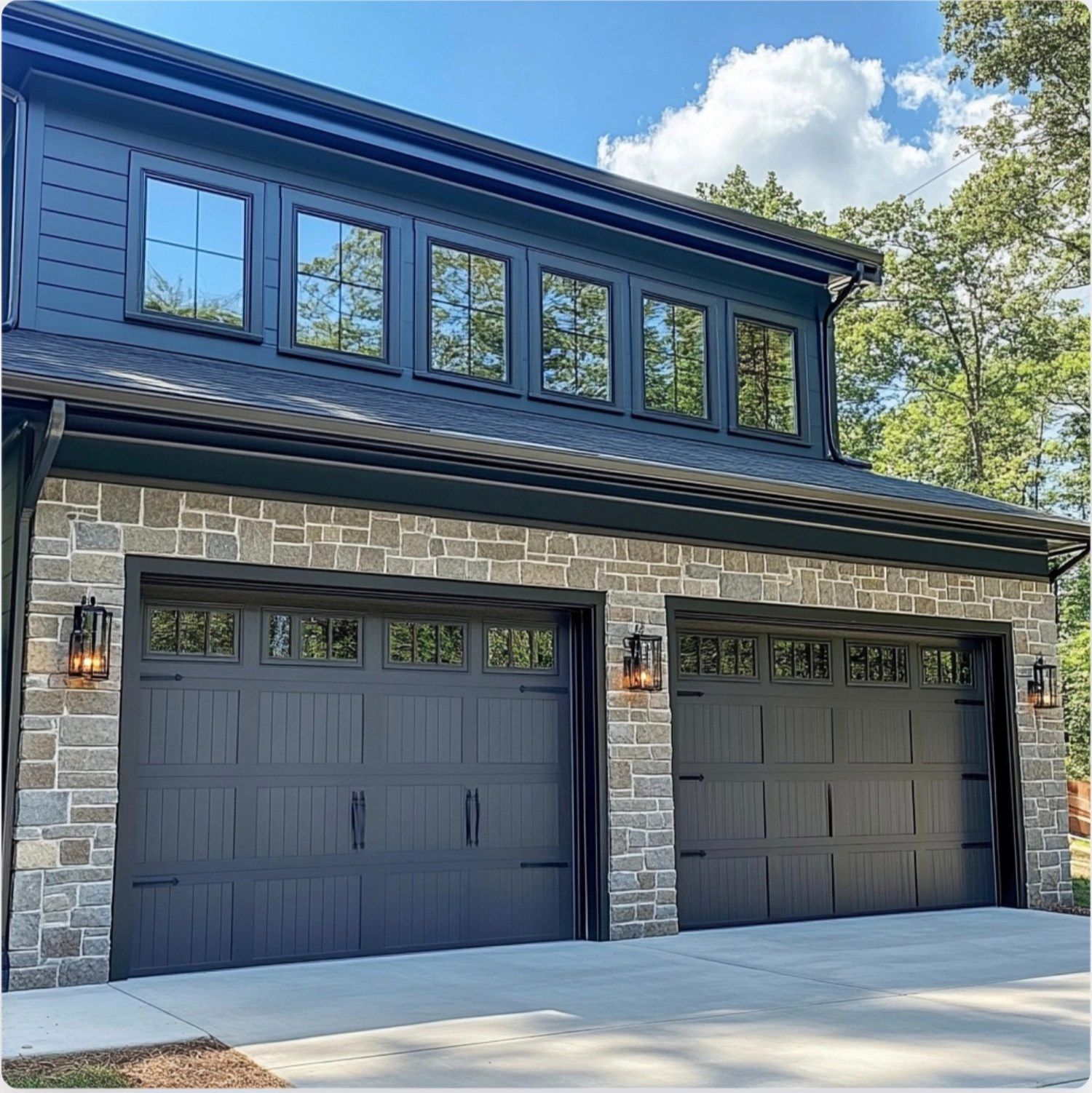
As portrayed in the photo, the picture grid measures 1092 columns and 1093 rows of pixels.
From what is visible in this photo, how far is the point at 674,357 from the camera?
10.8m

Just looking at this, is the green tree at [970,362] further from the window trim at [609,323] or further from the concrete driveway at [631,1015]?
the concrete driveway at [631,1015]

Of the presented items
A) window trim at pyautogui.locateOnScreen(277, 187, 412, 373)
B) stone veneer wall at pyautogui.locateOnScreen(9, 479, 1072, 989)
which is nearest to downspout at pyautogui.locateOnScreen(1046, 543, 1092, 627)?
stone veneer wall at pyautogui.locateOnScreen(9, 479, 1072, 989)

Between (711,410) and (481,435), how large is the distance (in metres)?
3.40

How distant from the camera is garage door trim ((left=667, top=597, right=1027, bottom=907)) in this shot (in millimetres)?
9898

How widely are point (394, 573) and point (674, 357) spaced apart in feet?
12.6

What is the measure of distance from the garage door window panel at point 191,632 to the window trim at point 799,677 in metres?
4.11

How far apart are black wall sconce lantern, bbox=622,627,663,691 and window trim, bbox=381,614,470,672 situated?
3.69 feet

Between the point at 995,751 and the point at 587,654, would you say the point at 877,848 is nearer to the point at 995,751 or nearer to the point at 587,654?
the point at 995,751

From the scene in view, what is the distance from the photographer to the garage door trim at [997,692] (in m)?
9.90

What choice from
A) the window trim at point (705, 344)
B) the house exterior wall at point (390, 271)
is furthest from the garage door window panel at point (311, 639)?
the window trim at point (705, 344)

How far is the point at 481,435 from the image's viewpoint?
26.3 ft

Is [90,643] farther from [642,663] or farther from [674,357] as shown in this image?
[674,357]

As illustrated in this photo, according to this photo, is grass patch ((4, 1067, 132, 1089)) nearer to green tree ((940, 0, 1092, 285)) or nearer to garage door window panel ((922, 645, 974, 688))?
garage door window panel ((922, 645, 974, 688))

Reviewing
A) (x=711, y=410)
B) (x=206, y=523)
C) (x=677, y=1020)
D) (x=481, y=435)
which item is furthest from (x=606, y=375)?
(x=677, y=1020)
